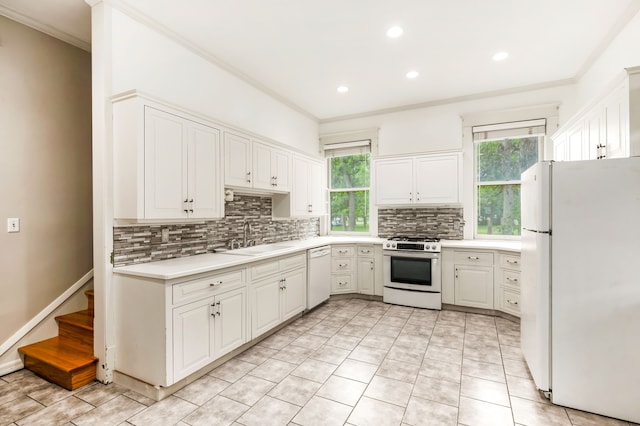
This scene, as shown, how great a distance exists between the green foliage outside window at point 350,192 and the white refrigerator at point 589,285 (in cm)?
331

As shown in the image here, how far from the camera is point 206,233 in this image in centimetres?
326

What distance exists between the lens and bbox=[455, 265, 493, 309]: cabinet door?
4000 mm

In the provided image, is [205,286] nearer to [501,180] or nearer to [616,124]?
[616,124]

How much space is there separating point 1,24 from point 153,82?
1.17 meters

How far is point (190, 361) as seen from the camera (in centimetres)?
235

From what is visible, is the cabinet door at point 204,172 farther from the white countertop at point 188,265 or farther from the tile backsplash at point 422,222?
the tile backsplash at point 422,222

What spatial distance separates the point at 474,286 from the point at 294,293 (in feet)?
7.72

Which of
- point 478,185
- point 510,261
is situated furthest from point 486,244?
point 478,185

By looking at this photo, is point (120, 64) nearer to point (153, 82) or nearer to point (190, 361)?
point (153, 82)

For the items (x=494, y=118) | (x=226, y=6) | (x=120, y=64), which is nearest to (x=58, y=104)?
(x=120, y=64)

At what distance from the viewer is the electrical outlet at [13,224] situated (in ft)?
8.46

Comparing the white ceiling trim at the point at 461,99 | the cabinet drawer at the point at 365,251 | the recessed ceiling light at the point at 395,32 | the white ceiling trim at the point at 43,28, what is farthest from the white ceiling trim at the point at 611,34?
the white ceiling trim at the point at 43,28

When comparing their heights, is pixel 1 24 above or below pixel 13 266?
above

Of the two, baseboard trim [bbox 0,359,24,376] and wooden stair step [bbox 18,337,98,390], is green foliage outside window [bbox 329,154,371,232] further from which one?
baseboard trim [bbox 0,359,24,376]
